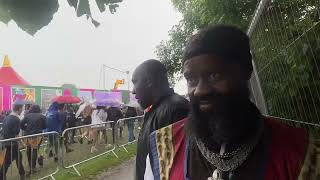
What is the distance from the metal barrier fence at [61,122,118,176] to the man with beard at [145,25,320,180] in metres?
8.16

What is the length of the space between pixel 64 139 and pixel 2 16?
8106 mm

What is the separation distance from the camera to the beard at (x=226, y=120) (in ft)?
5.56

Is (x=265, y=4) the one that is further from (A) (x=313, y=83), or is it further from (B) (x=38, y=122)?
(B) (x=38, y=122)

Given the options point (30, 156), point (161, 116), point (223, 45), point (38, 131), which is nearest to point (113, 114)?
point (38, 131)

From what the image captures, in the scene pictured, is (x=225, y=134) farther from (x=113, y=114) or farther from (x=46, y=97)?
(x=46, y=97)

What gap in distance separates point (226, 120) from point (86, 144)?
989cm

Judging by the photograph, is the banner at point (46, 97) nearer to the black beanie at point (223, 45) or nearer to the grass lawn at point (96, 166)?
the grass lawn at point (96, 166)

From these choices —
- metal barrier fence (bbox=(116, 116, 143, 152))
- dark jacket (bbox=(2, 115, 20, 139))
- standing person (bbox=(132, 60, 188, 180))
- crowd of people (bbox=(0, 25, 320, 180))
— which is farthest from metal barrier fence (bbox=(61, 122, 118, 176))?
crowd of people (bbox=(0, 25, 320, 180))

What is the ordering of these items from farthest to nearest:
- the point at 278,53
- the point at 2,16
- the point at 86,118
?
the point at 86,118 → the point at 278,53 → the point at 2,16

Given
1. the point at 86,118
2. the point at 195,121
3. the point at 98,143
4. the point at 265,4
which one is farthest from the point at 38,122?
the point at 195,121

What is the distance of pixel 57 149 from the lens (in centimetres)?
956

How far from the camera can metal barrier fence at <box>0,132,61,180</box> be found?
25.5 feet

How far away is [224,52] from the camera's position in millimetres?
1731

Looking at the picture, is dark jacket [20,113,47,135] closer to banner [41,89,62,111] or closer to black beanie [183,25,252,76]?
banner [41,89,62,111]
